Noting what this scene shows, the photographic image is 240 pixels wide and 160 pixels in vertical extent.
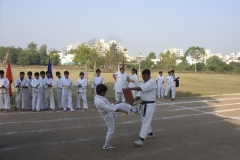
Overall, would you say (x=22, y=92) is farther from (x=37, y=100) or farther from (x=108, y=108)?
(x=108, y=108)

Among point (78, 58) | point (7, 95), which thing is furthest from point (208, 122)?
point (78, 58)

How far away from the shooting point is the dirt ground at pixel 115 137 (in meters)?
6.34

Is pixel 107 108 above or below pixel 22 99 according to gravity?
above

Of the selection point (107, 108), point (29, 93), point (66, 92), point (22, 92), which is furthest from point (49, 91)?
point (107, 108)

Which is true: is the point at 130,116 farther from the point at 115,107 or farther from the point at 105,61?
the point at 105,61

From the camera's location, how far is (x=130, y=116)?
36.6ft

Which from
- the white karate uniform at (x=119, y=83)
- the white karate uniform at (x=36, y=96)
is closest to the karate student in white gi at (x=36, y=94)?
the white karate uniform at (x=36, y=96)

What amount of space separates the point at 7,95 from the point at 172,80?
31.8ft

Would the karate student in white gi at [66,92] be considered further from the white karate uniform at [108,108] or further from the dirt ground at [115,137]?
the white karate uniform at [108,108]

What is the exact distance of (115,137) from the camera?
25.7 feet

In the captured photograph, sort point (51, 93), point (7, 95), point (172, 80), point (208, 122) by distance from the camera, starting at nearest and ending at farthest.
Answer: point (208, 122)
point (7, 95)
point (51, 93)
point (172, 80)

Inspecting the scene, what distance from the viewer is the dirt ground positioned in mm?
6336

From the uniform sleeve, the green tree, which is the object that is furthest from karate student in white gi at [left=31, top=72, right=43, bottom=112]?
the green tree

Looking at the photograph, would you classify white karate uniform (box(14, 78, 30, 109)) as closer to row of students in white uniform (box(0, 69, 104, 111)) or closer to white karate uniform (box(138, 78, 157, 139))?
row of students in white uniform (box(0, 69, 104, 111))
